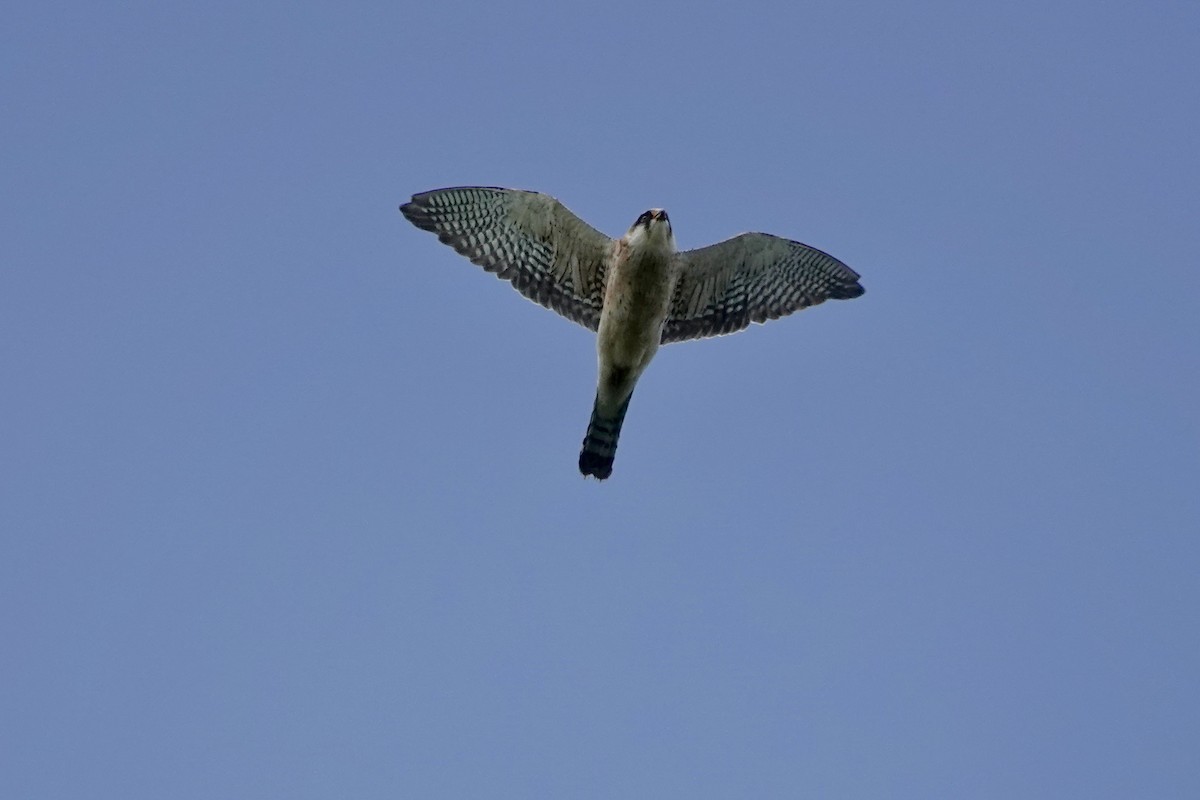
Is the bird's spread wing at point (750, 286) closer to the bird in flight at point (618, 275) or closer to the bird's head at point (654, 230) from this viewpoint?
the bird in flight at point (618, 275)

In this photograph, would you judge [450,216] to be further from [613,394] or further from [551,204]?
[613,394]

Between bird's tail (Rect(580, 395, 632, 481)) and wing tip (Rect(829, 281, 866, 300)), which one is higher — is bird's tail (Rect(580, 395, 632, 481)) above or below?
below

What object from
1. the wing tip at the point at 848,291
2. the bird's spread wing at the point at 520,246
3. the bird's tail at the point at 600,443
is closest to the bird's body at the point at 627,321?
the bird's tail at the point at 600,443

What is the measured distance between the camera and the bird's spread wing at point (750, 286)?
14117 millimetres

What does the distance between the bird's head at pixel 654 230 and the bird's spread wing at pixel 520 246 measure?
0.69m

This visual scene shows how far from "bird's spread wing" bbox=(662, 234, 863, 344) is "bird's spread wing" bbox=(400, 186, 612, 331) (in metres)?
0.80

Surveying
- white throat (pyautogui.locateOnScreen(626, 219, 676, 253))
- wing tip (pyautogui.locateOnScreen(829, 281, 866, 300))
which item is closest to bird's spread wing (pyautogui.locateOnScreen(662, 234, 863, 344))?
wing tip (pyautogui.locateOnScreen(829, 281, 866, 300))

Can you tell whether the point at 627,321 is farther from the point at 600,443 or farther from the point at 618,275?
the point at 600,443

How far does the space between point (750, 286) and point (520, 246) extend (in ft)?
7.04

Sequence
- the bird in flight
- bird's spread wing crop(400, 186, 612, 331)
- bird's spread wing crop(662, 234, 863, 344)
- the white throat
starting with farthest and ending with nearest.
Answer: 1. bird's spread wing crop(662, 234, 863, 344)
2. bird's spread wing crop(400, 186, 612, 331)
3. the bird in flight
4. the white throat

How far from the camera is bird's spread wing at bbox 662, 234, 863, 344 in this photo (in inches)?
556

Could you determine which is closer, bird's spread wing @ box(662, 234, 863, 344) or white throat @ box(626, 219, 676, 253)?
white throat @ box(626, 219, 676, 253)

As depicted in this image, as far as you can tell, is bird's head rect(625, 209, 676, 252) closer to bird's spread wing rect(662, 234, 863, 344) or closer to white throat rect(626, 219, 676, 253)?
white throat rect(626, 219, 676, 253)

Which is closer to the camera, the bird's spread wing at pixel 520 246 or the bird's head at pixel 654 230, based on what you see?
the bird's head at pixel 654 230
